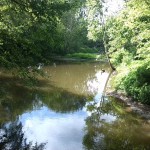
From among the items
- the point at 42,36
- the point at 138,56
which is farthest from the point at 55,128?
the point at 138,56

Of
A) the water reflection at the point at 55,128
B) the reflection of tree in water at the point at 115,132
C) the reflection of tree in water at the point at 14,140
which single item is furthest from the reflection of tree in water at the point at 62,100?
the reflection of tree in water at the point at 14,140

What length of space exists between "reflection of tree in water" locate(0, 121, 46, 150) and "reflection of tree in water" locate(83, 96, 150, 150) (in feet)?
7.73

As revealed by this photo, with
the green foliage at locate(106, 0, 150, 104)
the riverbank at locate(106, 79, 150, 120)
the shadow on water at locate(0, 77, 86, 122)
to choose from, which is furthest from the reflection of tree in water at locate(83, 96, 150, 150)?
the shadow on water at locate(0, 77, 86, 122)

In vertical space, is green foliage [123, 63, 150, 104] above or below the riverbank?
above

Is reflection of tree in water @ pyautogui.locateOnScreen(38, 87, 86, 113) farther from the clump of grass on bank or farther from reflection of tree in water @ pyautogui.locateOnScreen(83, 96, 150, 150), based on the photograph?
the clump of grass on bank

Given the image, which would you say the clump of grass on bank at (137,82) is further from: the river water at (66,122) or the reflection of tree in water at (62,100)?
the reflection of tree in water at (62,100)

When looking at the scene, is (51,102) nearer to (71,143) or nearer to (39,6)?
(71,143)

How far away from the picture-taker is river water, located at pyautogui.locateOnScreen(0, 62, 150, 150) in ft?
42.1

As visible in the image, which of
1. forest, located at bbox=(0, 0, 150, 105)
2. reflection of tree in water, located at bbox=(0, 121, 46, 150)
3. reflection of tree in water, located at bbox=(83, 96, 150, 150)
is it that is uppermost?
forest, located at bbox=(0, 0, 150, 105)

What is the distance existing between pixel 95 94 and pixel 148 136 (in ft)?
36.7

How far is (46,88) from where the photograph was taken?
25.6m

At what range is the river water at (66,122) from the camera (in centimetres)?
1283

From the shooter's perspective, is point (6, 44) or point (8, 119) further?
point (8, 119)

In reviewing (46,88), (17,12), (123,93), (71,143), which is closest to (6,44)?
(17,12)
